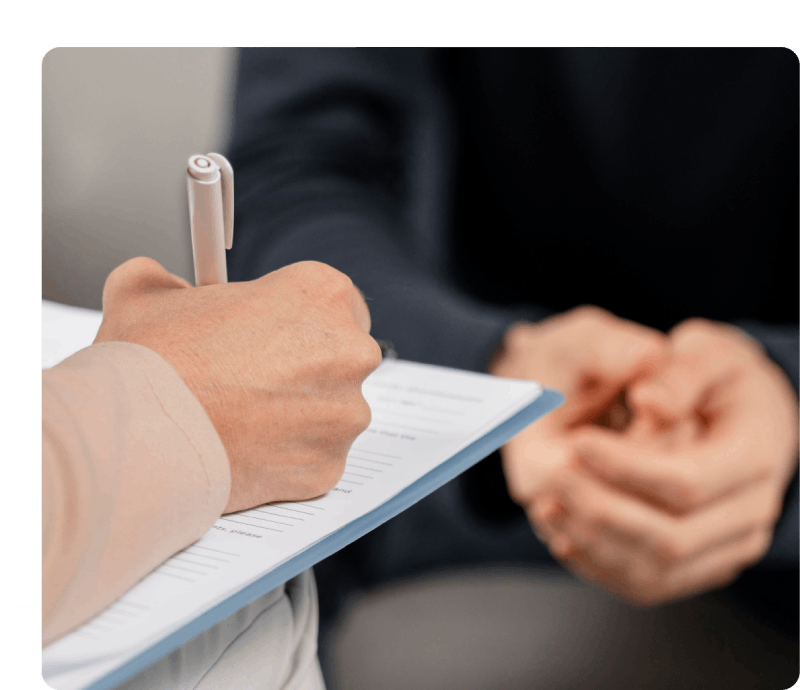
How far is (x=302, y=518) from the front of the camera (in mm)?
283

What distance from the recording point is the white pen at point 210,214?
0.29 metres

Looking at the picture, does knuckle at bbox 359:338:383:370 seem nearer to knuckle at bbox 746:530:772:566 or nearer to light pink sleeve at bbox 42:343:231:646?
light pink sleeve at bbox 42:343:231:646

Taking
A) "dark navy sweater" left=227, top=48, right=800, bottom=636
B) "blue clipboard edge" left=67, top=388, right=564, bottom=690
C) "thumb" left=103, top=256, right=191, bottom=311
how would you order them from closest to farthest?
"blue clipboard edge" left=67, top=388, right=564, bottom=690
"thumb" left=103, top=256, right=191, bottom=311
"dark navy sweater" left=227, top=48, right=800, bottom=636

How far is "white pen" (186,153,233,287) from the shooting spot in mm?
289

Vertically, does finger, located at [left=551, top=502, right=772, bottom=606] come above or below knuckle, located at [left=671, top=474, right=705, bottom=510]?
below

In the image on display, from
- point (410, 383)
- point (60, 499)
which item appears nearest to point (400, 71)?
point (410, 383)

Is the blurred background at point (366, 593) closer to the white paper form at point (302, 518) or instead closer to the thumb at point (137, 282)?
the thumb at point (137, 282)

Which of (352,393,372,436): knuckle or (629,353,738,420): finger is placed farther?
(629,353,738,420): finger

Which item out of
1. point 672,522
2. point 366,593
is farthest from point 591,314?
point 366,593

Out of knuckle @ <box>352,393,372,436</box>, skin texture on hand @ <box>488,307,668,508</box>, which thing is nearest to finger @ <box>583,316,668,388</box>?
skin texture on hand @ <box>488,307,668,508</box>

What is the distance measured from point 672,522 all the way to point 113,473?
351 mm

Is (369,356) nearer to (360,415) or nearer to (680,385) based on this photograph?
(360,415)

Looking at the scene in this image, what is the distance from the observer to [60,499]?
0.22 meters

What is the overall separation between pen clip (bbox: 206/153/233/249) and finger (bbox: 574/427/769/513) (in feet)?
0.95
